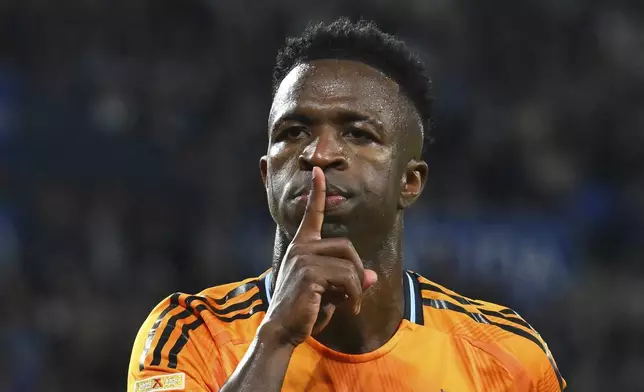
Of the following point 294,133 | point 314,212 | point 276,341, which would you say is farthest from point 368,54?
point 276,341

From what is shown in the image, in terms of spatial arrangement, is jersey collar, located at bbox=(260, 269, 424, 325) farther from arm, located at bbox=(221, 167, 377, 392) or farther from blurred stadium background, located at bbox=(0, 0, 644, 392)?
blurred stadium background, located at bbox=(0, 0, 644, 392)

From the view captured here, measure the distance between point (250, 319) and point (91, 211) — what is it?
4.31 m

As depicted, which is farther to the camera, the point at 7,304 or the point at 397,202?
the point at 7,304

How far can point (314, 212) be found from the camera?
8.33 ft

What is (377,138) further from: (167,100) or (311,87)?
(167,100)

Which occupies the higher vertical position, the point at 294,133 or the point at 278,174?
the point at 294,133

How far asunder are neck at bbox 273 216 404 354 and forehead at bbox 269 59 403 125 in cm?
39

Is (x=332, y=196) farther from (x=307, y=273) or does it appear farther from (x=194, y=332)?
(x=194, y=332)

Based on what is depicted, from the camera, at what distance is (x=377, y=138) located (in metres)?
2.90

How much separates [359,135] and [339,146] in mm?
113

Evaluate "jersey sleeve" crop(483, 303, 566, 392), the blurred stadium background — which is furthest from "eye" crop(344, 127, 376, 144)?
the blurred stadium background

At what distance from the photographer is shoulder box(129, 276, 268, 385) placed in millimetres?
2809

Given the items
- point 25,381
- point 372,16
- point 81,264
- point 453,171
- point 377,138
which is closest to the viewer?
point 377,138

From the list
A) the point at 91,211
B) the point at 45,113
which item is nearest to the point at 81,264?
the point at 91,211
